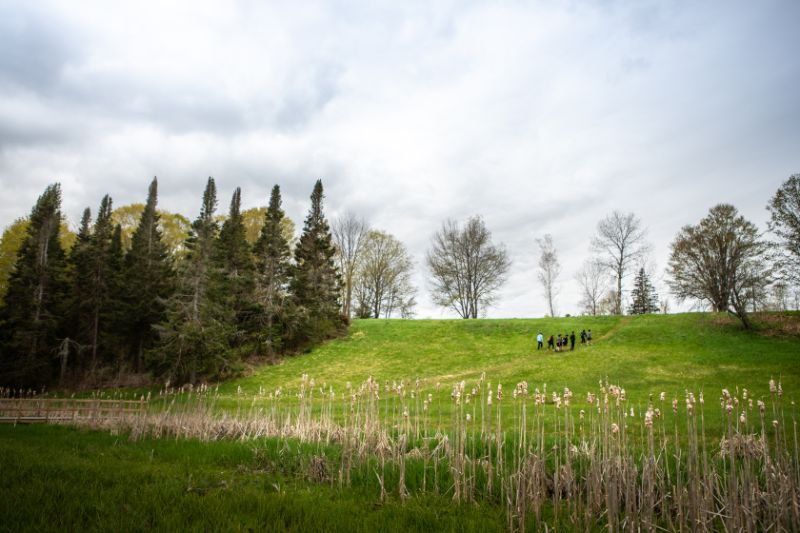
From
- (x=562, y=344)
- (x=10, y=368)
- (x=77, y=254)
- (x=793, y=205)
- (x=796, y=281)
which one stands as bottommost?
(x=10, y=368)

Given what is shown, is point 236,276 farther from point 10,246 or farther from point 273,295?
point 10,246

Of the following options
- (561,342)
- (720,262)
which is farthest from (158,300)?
(720,262)

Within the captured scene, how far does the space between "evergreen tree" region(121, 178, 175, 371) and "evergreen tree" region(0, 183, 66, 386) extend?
191 inches

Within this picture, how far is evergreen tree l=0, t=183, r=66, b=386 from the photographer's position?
89.2 ft

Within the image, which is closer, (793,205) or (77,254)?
(793,205)

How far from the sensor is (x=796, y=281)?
81.8 ft

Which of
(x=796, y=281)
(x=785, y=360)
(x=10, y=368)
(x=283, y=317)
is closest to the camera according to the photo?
(x=785, y=360)

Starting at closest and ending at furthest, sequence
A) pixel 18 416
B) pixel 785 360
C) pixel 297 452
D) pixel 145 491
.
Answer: pixel 145 491 → pixel 297 452 → pixel 18 416 → pixel 785 360

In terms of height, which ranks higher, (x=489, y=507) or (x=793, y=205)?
(x=793, y=205)

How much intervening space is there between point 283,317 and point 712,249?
109 feet

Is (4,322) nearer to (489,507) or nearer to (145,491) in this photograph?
(145,491)

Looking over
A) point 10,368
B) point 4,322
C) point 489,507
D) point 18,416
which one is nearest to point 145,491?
point 489,507

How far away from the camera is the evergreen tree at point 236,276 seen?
30.4m

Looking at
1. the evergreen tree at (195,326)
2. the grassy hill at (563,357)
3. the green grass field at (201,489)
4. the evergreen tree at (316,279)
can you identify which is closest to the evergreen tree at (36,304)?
the evergreen tree at (195,326)
